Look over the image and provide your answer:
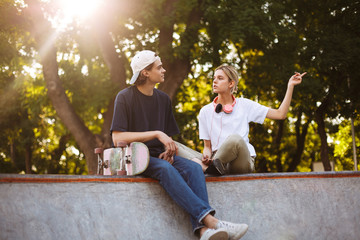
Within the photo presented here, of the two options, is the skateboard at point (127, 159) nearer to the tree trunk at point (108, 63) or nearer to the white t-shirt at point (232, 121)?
the white t-shirt at point (232, 121)

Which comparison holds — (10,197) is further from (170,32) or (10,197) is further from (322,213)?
(170,32)

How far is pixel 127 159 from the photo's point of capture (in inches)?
169

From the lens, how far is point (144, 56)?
4.55 meters

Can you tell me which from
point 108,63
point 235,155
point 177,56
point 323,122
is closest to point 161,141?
point 235,155

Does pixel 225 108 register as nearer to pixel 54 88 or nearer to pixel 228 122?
pixel 228 122

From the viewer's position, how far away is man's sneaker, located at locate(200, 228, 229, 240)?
3.44m

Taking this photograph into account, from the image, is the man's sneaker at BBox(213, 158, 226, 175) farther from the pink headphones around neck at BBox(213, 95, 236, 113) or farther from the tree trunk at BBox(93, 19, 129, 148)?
the tree trunk at BBox(93, 19, 129, 148)

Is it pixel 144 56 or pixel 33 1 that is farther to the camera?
pixel 33 1

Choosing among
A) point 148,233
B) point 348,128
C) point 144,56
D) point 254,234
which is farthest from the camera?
point 348,128

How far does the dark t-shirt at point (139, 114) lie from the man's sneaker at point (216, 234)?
1.17 metres

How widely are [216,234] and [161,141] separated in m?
1.11

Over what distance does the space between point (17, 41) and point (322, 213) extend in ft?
38.6

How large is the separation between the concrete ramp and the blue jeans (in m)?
0.21

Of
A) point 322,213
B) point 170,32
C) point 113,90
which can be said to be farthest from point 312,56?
point 322,213
